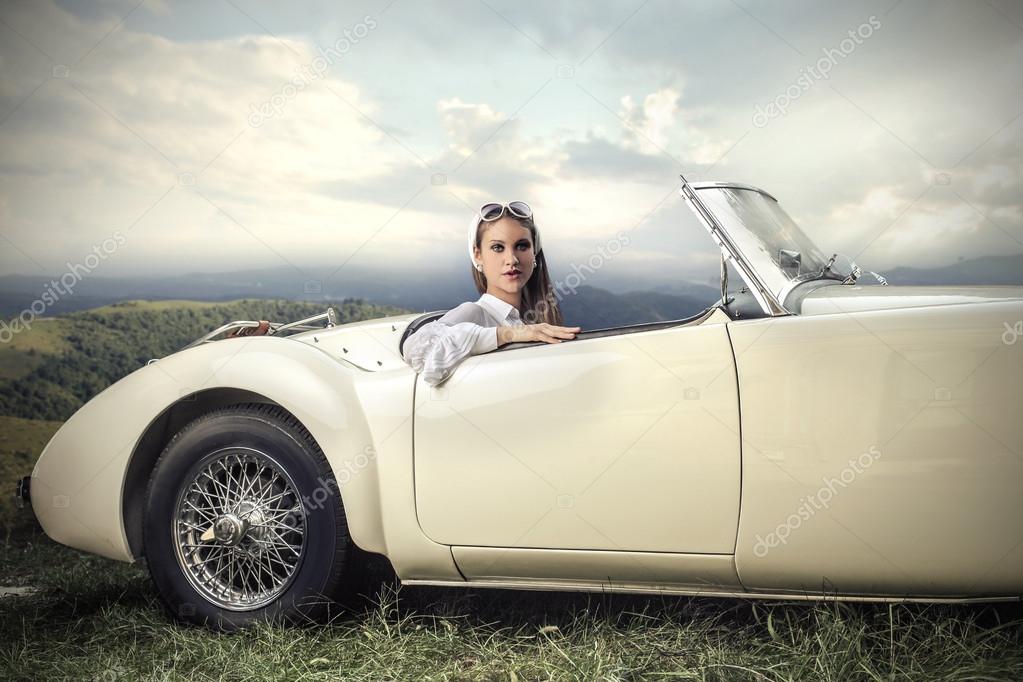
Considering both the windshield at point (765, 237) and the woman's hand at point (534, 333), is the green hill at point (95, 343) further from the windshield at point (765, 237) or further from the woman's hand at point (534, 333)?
the windshield at point (765, 237)

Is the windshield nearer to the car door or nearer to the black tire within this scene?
the car door

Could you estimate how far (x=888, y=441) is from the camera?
100 inches

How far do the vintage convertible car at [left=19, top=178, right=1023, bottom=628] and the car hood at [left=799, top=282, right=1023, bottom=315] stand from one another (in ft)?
0.04

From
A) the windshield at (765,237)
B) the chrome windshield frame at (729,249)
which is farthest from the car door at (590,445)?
the windshield at (765,237)

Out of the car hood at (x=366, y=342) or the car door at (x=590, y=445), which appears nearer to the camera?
the car door at (x=590, y=445)

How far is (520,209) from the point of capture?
3.48 meters

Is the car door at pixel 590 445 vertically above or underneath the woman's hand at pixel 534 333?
underneath

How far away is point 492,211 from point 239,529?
5.09ft

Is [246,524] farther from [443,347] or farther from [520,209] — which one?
[520,209]

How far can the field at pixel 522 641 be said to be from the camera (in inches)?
108

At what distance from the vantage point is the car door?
2.71 meters

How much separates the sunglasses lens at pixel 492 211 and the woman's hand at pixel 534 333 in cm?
55

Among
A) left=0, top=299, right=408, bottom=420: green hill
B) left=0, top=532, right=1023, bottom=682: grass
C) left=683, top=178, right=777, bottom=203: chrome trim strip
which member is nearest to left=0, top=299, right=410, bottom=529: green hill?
left=0, top=299, right=408, bottom=420: green hill

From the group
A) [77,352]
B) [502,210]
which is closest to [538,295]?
[502,210]
